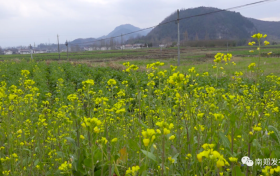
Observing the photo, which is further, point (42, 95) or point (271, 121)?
→ point (42, 95)

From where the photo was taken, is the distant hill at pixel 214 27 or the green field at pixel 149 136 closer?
the green field at pixel 149 136

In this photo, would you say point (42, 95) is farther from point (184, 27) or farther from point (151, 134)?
point (184, 27)

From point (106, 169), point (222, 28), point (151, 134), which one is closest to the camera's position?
point (151, 134)

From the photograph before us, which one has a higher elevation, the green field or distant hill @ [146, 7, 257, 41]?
distant hill @ [146, 7, 257, 41]

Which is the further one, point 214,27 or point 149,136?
point 214,27

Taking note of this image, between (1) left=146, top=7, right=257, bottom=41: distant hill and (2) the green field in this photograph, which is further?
(1) left=146, top=7, right=257, bottom=41: distant hill

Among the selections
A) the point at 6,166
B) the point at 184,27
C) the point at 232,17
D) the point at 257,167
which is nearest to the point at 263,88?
the point at 257,167

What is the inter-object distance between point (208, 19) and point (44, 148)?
15469 cm

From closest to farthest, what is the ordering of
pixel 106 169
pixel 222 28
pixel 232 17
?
pixel 106 169 < pixel 222 28 < pixel 232 17

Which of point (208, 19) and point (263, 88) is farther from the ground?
point (208, 19)

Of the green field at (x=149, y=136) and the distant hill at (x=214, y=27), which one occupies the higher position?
the distant hill at (x=214, y=27)

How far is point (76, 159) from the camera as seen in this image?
73.9 inches

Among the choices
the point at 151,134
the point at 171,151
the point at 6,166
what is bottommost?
the point at 6,166

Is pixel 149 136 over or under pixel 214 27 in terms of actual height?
under
